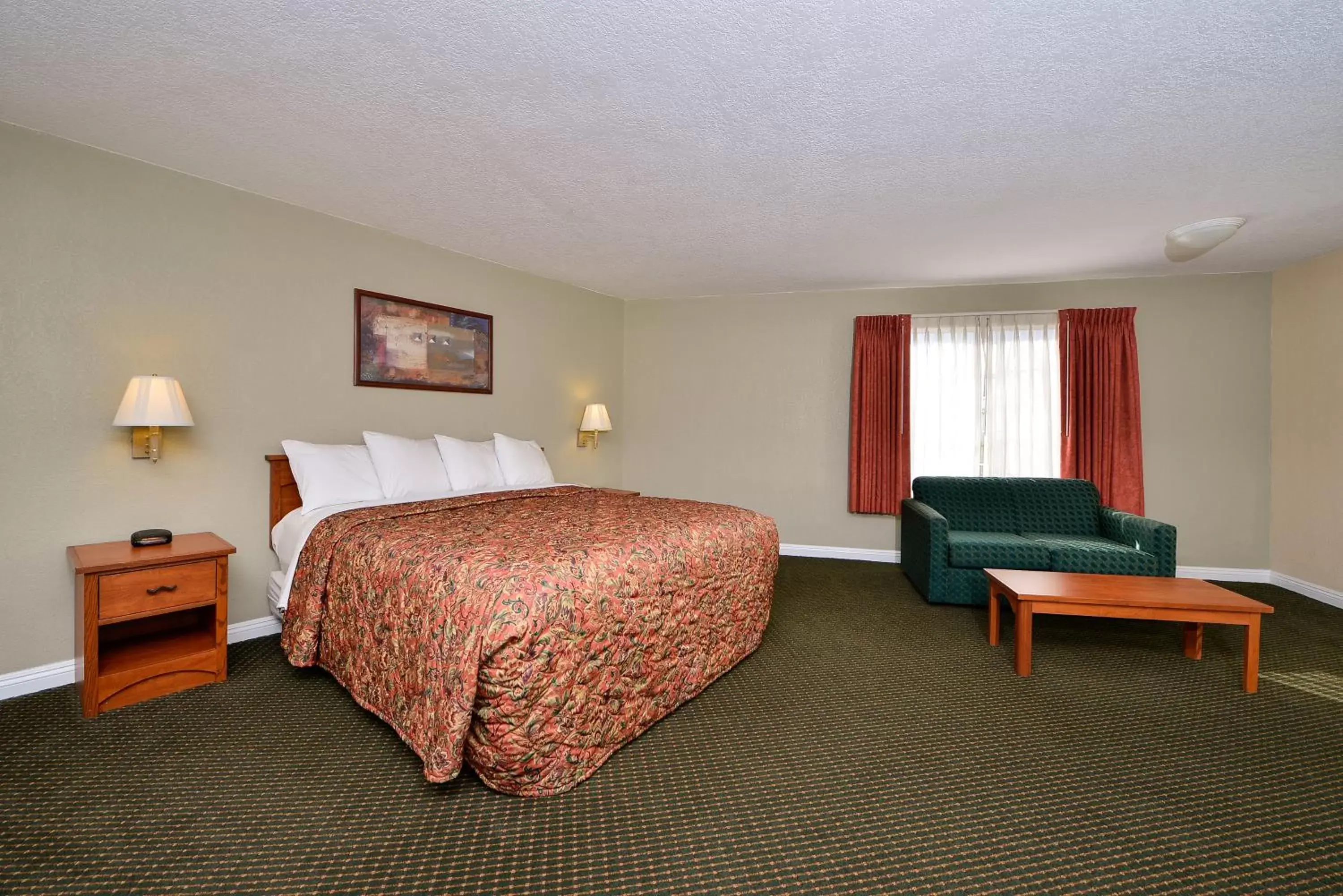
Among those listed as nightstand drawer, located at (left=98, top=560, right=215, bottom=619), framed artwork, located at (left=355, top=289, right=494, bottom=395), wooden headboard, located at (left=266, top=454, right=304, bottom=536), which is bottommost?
nightstand drawer, located at (left=98, top=560, right=215, bottom=619)

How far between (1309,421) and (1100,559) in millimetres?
2231

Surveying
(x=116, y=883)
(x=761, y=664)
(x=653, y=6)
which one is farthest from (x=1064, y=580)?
(x=116, y=883)

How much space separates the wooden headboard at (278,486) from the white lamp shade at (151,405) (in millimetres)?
611

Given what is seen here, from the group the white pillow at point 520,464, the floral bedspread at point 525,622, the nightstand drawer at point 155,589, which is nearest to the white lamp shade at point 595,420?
the white pillow at point 520,464

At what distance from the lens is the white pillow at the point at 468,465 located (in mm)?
3990

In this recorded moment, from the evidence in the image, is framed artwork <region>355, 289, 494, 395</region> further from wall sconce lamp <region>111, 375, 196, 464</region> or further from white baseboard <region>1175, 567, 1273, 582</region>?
white baseboard <region>1175, 567, 1273, 582</region>

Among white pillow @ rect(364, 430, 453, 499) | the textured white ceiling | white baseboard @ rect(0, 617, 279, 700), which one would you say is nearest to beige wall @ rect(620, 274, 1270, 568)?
the textured white ceiling

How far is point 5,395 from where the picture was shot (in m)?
2.58

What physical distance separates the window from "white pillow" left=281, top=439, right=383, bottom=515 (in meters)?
4.42

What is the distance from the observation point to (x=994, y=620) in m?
3.40

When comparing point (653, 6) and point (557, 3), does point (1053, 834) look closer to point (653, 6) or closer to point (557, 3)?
point (653, 6)

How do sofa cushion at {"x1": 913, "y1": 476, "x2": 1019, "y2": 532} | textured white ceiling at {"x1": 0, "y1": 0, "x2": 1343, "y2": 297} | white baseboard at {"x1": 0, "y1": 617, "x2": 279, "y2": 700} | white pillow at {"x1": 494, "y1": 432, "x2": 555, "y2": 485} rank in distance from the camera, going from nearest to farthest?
textured white ceiling at {"x1": 0, "y1": 0, "x2": 1343, "y2": 297} → white baseboard at {"x1": 0, "y1": 617, "x2": 279, "y2": 700} → white pillow at {"x1": 494, "y1": 432, "x2": 555, "y2": 485} → sofa cushion at {"x1": 913, "y1": 476, "x2": 1019, "y2": 532}

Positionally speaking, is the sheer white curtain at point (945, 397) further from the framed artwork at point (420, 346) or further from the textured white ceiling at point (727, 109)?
the framed artwork at point (420, 346)

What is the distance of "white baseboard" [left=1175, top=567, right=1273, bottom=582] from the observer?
187 inches
